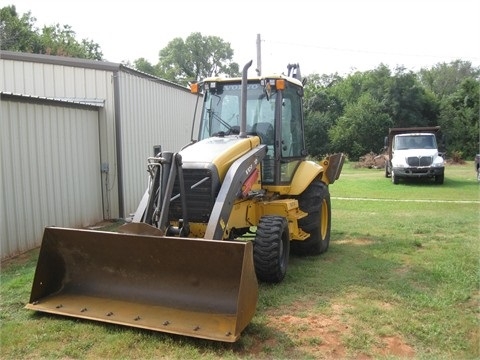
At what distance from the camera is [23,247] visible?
297 inches

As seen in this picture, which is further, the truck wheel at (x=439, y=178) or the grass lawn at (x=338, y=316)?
the truck wheel at (x=439, y=178)

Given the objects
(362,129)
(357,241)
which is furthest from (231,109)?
(362,129)

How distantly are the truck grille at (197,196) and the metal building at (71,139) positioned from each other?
3384 mm

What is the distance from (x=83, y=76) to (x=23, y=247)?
407 cm

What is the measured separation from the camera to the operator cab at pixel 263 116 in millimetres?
6367

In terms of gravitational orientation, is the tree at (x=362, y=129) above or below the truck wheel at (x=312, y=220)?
above

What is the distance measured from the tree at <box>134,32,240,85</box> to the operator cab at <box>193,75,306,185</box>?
170 ft

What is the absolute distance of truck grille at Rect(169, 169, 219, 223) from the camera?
5.19m

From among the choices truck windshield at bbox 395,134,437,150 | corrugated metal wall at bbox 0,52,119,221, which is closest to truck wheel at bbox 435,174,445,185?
truck windshield at bbox 395,134,437,150

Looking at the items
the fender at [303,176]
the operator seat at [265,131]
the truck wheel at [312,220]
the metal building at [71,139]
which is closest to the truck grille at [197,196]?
the operator seat at [265,131]

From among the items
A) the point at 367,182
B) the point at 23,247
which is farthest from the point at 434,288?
the point at 367,182

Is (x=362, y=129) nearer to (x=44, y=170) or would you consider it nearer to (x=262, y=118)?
(x=44, y=170)

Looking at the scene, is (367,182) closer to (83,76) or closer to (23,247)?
(83,76)

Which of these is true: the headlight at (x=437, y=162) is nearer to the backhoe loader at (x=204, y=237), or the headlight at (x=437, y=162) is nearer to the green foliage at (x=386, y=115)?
the backhoe loader at (x=204, y=237)
